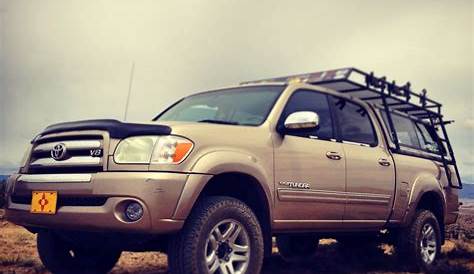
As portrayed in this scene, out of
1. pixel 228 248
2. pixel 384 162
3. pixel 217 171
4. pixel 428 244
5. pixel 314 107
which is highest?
pixel 314 107

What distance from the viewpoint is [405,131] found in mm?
7043

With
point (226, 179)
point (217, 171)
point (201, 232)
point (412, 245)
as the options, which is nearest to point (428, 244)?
point (412, 245)

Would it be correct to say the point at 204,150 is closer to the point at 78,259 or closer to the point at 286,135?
the point at 286,135

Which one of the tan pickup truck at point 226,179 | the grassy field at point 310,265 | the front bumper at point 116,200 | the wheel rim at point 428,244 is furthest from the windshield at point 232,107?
the wheel rim at point 428,244

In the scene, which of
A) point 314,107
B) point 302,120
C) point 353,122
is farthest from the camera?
point 353,122

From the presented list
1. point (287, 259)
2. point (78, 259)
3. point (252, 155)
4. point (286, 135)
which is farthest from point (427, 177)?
point (78, 259)

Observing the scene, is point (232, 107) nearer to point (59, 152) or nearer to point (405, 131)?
point (59, 152)

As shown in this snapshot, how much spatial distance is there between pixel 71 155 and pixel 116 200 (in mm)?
592

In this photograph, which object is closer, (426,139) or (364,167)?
(364,167)

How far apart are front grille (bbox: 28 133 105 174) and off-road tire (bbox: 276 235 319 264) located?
3803 millimetres

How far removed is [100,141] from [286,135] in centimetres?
163

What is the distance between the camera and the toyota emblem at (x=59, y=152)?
4020 millimetres

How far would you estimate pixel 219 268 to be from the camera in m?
3.98

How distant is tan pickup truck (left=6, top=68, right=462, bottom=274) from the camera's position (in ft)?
12.3
